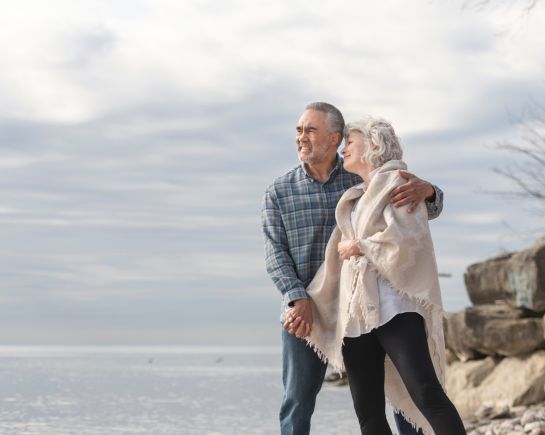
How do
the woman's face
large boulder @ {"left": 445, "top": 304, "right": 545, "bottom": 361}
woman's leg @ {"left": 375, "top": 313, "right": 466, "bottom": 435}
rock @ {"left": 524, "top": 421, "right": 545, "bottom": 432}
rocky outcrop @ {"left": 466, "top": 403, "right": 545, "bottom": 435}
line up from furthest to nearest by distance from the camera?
large boulder @ {"left": 445, "top": 304, "right": 545, "bottom": 361}
rocky outcrop @ {"left": 466, "top": 403, "right": 545, "bottom": 435}
rock @ {"left": 524, "top": 421, "right": 545, "bottom": 432}
the woman's face
woman's leg @ {"left": 375, "top": 313, "right": 466, "bottom": 435}

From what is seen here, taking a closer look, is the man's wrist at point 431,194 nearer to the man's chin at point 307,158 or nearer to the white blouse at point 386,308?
the white blouse at point 386,308

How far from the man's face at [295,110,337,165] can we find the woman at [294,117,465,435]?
30 centimetres

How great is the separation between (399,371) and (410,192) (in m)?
0.92

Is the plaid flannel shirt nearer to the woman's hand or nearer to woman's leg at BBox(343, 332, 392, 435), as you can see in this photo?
the woman's hand

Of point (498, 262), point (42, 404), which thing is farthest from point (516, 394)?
point (42, 404)

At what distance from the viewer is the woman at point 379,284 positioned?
16.9ft

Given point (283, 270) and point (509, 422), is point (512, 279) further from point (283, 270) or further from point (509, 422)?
point (283, 270)

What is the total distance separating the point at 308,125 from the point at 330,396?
82.8ft

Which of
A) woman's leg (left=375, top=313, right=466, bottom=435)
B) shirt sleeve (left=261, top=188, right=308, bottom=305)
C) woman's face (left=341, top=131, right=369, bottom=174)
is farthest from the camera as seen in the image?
shirt sleeve (left=261, top=188, right=308, bottom=305)

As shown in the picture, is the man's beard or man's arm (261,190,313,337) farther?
the man's beard

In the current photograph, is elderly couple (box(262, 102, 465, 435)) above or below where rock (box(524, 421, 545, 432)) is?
above

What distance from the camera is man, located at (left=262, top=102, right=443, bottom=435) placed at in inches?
228

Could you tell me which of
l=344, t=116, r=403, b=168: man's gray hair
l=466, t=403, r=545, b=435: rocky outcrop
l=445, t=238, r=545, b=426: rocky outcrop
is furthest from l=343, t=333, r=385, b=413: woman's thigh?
l=445, t=238, r=545, b=426: rocky outcrop

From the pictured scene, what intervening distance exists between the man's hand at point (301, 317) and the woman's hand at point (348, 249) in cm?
37
